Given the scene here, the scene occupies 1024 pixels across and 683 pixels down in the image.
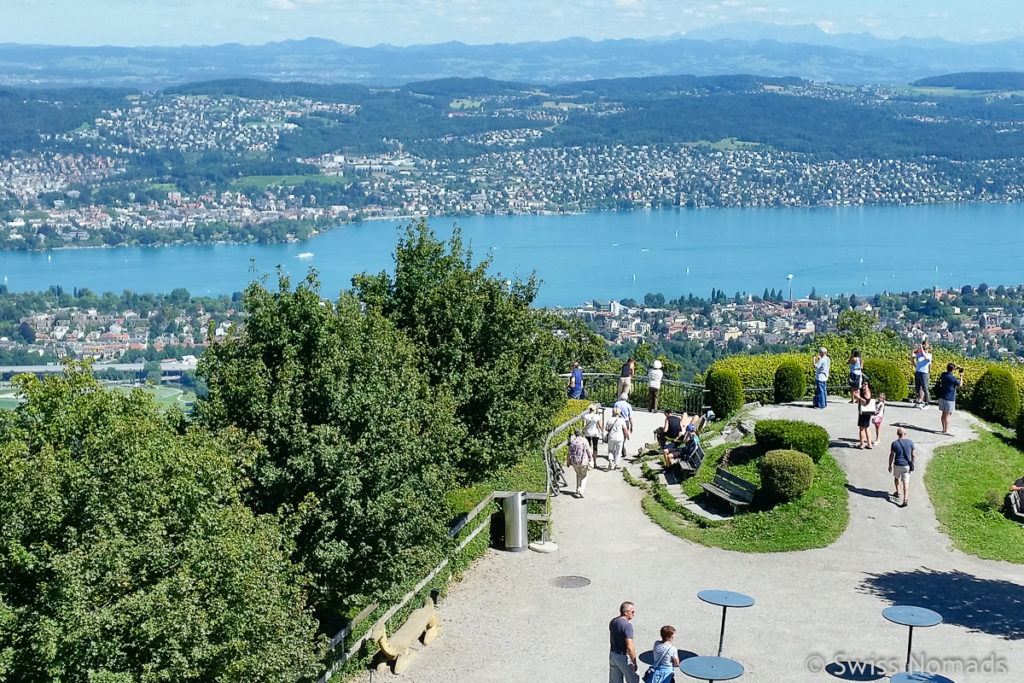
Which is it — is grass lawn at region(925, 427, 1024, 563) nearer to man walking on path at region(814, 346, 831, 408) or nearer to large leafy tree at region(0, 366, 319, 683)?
man walking on path at region(814, 346, 831, 408)

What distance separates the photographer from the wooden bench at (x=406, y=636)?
47.4 ft

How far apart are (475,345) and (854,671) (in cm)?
808

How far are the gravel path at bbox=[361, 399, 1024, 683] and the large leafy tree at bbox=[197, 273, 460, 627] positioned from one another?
4.41 feet

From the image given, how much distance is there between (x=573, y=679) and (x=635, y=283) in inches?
3852

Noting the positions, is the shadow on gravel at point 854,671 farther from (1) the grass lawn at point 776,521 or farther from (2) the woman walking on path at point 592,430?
(2) the woman walking on path at point 592,430

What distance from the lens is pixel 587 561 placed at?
17953mm

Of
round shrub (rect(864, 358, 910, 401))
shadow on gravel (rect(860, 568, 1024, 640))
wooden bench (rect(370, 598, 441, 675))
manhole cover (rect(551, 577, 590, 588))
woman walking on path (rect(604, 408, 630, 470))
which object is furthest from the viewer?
round shrub (rect(864, 358, 910, 401))

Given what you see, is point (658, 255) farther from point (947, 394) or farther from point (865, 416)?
point (865, 416)

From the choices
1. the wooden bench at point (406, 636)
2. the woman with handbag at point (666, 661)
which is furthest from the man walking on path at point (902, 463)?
the woman with handbag at point (666, 661)

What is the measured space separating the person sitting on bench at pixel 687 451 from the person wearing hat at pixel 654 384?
4.27 meters

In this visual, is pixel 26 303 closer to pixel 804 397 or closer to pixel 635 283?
pixel 635 283

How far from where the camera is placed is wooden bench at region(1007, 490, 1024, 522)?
61.3ft

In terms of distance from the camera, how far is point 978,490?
19.8 metres

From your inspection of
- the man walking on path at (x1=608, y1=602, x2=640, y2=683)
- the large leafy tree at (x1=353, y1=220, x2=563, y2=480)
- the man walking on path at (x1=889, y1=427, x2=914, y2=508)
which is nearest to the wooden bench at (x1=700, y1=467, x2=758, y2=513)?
the man walking on path at (x1=889, y1=427, x2=914, y2=508)
